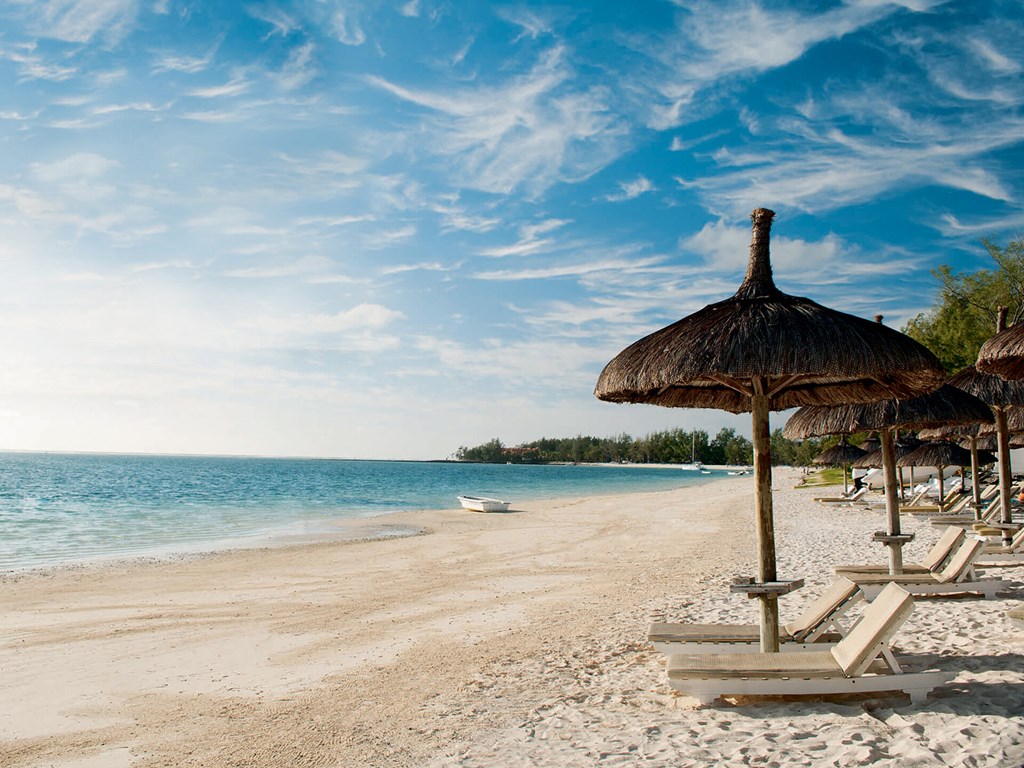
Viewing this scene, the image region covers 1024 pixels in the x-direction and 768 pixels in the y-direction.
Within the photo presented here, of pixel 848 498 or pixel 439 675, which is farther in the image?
pixel 848 498

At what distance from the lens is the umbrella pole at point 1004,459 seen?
36.0 feet

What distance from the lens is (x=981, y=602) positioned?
8.12 metres

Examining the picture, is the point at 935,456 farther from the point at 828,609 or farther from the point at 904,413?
the point at 828,609

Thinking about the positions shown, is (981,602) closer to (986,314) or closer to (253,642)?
(253,642)

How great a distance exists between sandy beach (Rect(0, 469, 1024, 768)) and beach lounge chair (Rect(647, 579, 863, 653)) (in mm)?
371

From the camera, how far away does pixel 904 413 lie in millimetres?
8492

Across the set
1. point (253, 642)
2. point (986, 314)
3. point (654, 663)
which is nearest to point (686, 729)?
point (654, 663)

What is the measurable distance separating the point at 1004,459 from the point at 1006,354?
5.34 m

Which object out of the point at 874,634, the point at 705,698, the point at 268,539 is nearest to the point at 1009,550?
the point at 874,634

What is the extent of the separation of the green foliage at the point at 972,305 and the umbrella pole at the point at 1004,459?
72.9 feet

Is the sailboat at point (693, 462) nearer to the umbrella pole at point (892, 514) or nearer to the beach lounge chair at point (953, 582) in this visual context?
the umbrella pole at point (892, 514)

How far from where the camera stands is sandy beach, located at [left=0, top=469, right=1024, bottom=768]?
4.49m

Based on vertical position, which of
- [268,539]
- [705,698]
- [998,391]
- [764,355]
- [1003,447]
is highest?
[998,391]

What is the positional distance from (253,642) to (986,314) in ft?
115
